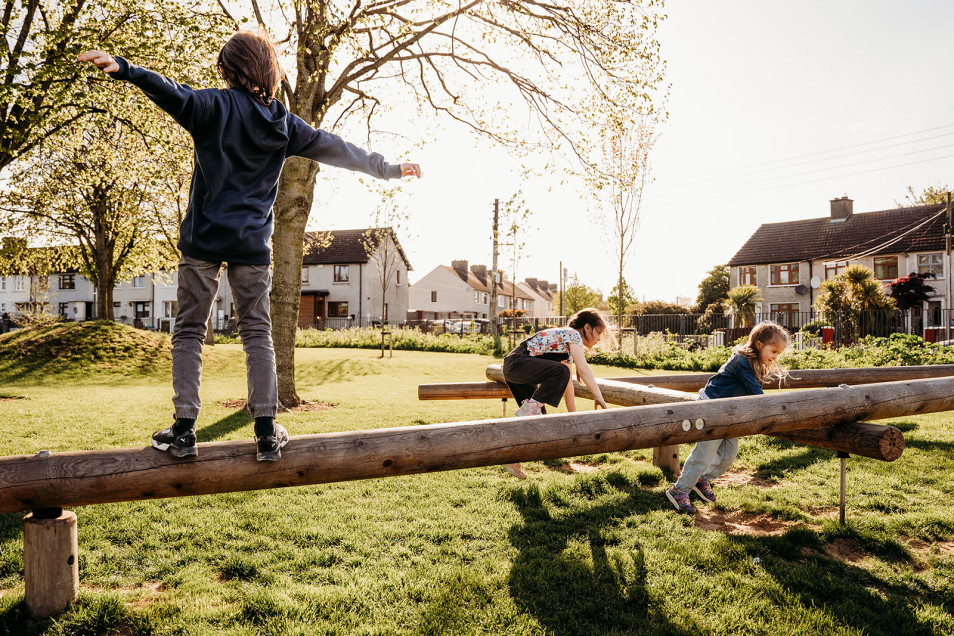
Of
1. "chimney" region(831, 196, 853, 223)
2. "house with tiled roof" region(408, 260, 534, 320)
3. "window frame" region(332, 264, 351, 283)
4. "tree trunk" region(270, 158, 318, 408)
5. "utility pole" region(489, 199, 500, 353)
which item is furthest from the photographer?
"house with tiled roof" region(408, 260, 534, 320)

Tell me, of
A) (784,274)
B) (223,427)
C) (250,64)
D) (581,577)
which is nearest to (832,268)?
(784,274)

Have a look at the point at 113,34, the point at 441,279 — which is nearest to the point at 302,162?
the point at 113,34

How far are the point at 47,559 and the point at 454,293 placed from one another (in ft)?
196

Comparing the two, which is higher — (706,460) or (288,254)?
(288,254)

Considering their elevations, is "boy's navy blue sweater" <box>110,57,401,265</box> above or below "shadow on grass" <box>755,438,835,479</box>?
above

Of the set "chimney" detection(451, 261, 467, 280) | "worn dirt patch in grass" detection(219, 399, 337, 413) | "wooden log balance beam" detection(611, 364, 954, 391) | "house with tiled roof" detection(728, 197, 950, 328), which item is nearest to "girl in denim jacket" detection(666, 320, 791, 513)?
"wooden log balance beam" detection(611, 364, 954, 391)

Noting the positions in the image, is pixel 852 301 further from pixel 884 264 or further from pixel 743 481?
pixel 743 481

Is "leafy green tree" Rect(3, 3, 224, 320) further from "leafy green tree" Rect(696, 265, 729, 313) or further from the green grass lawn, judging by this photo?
"leafy green tree" Rect(696, 265, 729, 313)

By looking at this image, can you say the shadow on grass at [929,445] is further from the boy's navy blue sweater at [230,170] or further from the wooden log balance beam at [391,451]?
the boy's navy blue sweater at [230,170]

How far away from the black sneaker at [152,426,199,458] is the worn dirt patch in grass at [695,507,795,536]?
12.2 ft

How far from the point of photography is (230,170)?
2.79 meters

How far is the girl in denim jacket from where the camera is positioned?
4680 millimetres

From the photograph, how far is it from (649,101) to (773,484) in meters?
7.86

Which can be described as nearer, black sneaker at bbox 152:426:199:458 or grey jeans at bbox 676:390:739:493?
black sneaker at bbox 152:426:199:458
